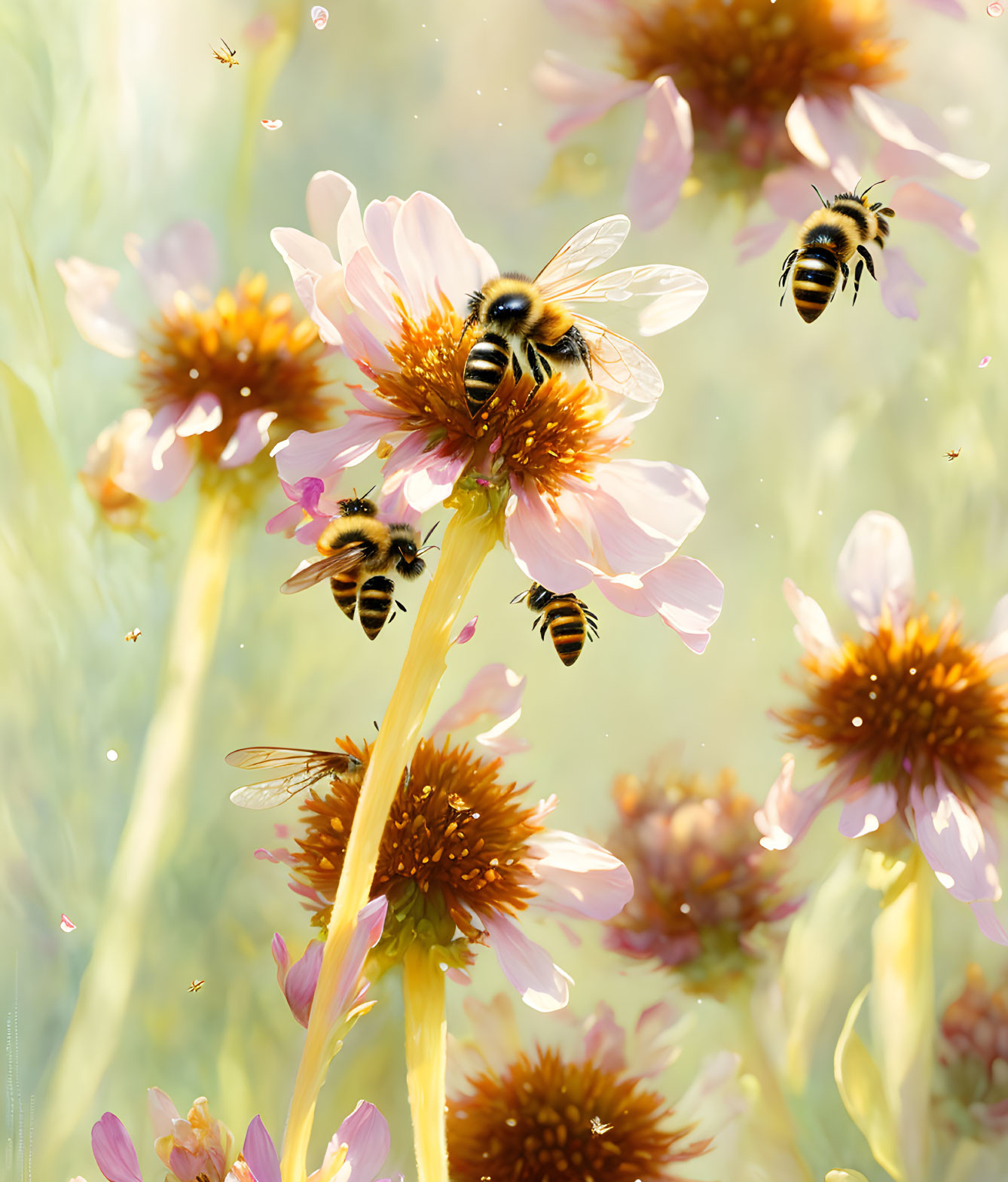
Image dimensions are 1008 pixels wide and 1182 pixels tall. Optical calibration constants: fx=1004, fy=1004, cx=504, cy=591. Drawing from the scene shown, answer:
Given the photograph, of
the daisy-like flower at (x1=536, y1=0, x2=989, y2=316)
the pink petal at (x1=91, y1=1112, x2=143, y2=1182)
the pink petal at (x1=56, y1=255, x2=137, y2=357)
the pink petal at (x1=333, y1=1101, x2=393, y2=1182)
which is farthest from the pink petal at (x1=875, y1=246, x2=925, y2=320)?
the pink petal at (x1=91, y1=1112, x2=143, y2=1182)

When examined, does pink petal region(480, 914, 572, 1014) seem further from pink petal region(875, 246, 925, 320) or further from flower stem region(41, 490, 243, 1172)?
pink petal region(875, 246, 925, 320)

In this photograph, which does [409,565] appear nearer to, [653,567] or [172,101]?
[653,567]

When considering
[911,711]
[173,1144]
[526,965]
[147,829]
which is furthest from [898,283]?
[173,1144]

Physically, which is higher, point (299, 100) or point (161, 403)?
point (299, 100)

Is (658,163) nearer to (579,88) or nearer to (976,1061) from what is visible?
(579,88)

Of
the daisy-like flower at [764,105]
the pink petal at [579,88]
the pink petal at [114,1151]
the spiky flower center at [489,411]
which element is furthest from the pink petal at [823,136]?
the pink petal at [114,1151]

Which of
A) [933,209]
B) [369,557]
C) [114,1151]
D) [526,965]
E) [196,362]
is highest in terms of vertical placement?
[933,209]

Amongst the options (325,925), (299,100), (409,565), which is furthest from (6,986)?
(299,100)
